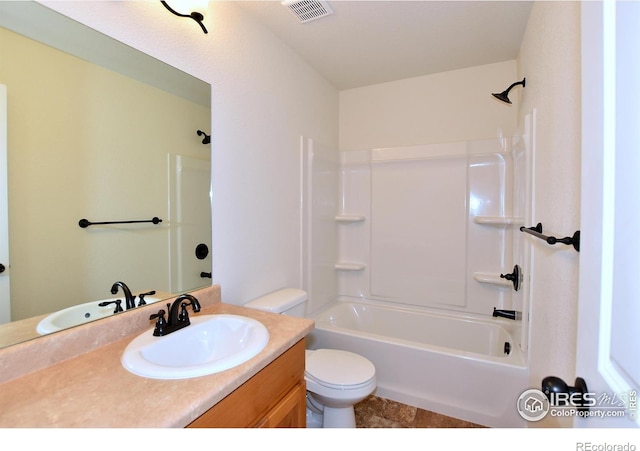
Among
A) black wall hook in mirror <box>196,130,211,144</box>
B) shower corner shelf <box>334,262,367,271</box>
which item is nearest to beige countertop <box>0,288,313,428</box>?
black wall hook in mirror <box>196,130,211,144</box>

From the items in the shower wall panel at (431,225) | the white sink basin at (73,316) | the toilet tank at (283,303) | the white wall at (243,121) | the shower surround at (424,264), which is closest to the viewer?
the white sink basin at (73,316)

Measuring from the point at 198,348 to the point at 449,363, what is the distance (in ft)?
4.93

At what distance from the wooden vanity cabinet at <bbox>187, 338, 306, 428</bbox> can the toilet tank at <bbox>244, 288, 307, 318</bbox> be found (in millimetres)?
534

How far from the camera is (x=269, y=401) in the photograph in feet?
3.17

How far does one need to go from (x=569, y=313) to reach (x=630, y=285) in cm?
73

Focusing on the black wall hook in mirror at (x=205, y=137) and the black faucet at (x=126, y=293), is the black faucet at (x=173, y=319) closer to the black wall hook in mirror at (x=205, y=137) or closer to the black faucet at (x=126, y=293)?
the black faucet at (x=126, y=293)

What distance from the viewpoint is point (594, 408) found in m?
0.54

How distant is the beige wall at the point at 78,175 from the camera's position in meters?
0.87

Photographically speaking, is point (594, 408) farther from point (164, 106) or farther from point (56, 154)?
point (164, 106)

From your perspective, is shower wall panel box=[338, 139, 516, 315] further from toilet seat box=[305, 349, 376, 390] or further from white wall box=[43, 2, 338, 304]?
toilet seat box=[305, 349, 376, 390]

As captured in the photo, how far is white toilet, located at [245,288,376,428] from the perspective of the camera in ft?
4.88

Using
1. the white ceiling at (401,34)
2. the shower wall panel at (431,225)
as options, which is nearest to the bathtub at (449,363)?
the shower wall panel at (431,225)

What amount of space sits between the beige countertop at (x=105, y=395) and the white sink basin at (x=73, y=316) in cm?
11

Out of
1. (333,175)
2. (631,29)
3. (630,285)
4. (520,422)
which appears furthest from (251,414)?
(333,175)
